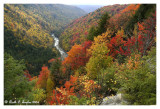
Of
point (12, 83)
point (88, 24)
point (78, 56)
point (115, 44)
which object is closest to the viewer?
point (12, 83)

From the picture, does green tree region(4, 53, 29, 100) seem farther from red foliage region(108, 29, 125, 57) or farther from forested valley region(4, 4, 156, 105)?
red foliage region(108, 29, 125, 57)

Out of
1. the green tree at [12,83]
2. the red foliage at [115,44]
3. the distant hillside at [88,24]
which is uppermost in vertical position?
the distant hillside at [88,24]

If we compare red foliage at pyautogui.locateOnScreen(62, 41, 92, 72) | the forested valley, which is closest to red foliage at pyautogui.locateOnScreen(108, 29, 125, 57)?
the forested valley

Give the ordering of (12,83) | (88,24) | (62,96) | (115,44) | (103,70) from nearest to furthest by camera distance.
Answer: (12,83)
(103,70)
(62,96)
(115,44)
(88,24)

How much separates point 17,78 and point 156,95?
349 inches

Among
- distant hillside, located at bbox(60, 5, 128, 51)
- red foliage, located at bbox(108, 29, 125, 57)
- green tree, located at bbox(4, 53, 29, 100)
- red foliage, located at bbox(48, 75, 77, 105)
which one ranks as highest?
distant hillside, located at bbox(60, 5, 128, 51)

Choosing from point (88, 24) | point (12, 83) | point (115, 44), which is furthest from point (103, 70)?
point (88, 24)

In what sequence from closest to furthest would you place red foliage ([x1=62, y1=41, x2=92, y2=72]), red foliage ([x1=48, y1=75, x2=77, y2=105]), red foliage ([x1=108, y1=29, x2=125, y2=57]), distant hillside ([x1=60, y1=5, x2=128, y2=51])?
red foliage ([x1=48, y1=75, x2=77, y2=105])
red foliage ([x1=108, y1=29, x2=125, y2=57])
red foliage ([x1=62, y1=41, x2=92, y2=72])
distant hillside ([x1=60, y1=5, x2=128, y2=51])

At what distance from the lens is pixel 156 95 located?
3.88 m

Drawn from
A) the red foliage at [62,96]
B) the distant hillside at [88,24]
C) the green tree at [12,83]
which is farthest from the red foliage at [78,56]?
the distant hillside at [88,24]

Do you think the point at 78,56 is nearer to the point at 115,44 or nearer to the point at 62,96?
the point at 115,44

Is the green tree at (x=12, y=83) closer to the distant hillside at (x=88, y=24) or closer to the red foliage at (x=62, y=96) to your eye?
the red foliage at (x=62, y=96)

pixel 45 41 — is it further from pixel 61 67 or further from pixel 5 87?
pixel 5 87

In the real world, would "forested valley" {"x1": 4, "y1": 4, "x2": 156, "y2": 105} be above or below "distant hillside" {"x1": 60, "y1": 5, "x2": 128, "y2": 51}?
below
